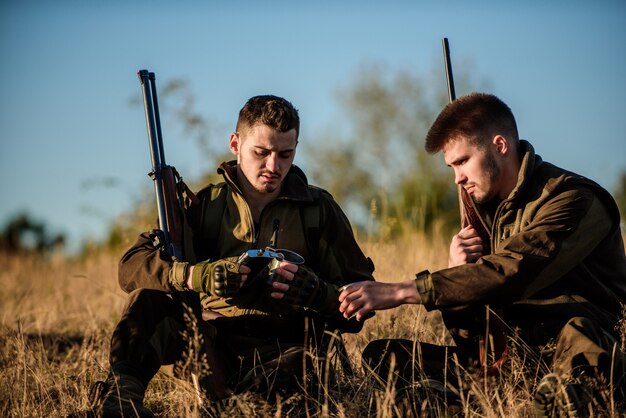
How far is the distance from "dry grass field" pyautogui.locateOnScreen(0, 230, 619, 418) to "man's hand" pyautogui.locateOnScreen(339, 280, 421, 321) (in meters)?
0.46

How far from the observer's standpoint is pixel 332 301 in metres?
4.95

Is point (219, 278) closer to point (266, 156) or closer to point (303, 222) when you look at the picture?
point (303, 222)

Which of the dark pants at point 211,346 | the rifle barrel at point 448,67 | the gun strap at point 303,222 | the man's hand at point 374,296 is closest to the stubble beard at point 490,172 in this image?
the man's hand at point 374,296

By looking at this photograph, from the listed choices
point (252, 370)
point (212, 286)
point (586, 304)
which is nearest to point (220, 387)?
point (252, 370)

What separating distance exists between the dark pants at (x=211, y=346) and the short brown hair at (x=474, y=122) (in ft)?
4.66

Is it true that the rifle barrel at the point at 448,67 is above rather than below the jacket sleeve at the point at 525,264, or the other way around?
above

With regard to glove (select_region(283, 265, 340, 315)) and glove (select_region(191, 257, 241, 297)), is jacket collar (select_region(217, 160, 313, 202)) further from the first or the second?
glove (select_region(191, 257, 241, 297))

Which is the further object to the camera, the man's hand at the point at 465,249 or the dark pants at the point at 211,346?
the man's hand at the point at 465,249

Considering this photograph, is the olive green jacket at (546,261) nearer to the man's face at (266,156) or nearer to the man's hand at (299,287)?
the man's hand at (299,287)

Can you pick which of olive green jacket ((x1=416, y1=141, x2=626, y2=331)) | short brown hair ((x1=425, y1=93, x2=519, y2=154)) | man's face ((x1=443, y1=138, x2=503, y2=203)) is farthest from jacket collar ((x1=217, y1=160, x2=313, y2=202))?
olive green jacket ((x1=416, y1=141, x2=626, y2=331))

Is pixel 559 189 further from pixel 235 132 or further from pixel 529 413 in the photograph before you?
pixel 235 132

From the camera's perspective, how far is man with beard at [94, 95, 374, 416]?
183 inches

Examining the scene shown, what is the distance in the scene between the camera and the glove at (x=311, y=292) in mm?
4805

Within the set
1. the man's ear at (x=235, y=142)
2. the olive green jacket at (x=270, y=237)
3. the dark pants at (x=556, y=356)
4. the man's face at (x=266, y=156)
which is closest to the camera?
the dark pants at (x=556, y=356)
